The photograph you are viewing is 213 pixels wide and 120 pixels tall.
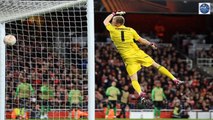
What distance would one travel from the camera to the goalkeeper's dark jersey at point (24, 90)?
64.5 ft

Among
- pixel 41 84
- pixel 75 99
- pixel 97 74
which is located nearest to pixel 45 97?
pixel 41 84

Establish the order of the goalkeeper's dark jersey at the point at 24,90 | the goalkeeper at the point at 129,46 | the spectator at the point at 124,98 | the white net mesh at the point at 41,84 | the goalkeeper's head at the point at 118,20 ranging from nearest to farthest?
the goalkeeper's head at the point at 118,20
the goalkeeper at the point at 129,46
the goalkeeper's dark jersey at the point at 24,90
the white net mesh at the point at 41,84
the spectator at the point at 124,98

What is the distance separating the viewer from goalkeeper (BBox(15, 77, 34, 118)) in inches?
777

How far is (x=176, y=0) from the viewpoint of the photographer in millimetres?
26578

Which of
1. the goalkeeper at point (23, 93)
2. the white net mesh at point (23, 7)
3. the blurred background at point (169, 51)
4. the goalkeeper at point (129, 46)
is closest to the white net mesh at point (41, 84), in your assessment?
the goalkeeper at point (23, 93)

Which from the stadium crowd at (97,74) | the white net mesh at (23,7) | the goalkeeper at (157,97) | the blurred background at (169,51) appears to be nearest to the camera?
the white net mesh at (23,7)

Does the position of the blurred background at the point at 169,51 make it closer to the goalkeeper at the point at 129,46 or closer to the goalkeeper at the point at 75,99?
the goalkeeper at the point at 75,99

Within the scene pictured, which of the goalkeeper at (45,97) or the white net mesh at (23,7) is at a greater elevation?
the white net mesh at (23,7)

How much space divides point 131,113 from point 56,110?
13.9 feet

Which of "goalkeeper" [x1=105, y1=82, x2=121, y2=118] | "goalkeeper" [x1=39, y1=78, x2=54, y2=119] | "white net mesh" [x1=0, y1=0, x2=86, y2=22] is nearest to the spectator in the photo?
"goalkeeper" [x1=105, y1=82, x2=121, y2=118]

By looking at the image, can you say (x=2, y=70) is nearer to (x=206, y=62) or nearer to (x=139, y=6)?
(x=139, y=6)

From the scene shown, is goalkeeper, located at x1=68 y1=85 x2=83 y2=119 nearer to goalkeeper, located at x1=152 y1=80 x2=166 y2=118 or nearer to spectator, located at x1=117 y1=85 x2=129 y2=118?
spectator, located at x1=117 y1=85 x2=129 y2=118

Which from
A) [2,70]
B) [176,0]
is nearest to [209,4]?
[176,0]

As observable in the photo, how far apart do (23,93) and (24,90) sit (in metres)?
0.10
